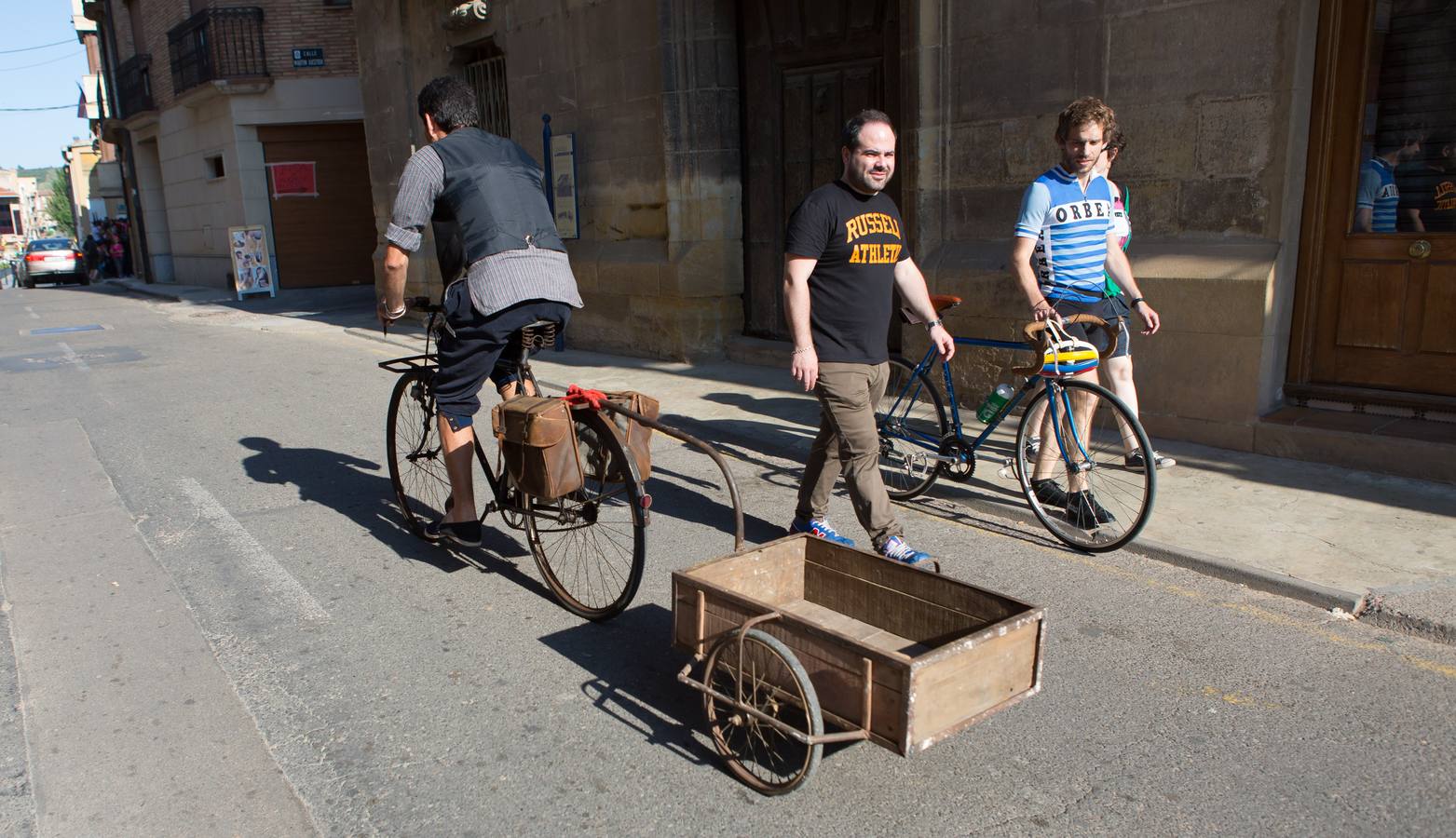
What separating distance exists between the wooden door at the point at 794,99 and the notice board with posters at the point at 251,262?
53.8ft

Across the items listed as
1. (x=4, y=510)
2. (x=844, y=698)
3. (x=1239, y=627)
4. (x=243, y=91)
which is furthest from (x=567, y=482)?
(x=243, y=91)

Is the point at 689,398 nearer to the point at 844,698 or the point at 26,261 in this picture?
the point at 844,698

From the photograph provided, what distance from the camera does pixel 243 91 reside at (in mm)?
23781

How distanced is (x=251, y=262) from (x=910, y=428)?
21267 mm

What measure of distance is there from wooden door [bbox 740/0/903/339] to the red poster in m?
17.6

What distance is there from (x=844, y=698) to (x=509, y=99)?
11699 millimetres

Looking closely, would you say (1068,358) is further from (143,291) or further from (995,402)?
(143,291)

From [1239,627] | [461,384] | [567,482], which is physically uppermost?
[461,384]

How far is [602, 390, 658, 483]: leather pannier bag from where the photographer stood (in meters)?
4.09

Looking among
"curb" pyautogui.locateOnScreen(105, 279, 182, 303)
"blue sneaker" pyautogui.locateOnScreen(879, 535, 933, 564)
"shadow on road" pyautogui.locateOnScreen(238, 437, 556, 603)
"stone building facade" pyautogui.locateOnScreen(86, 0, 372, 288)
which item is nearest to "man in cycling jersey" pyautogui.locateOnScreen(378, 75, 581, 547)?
"shadow on road" pyautogui.locateOnScreen(238, 437, 556, 603)

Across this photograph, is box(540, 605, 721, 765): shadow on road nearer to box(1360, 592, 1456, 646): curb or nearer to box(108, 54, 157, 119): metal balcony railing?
A: box(1360, 592, 1456, 646): curb

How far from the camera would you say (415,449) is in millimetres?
5410

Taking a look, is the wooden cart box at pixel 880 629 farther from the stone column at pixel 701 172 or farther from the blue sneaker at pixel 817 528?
the stone column at pixel 701 172

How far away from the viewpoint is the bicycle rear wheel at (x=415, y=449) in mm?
5074
